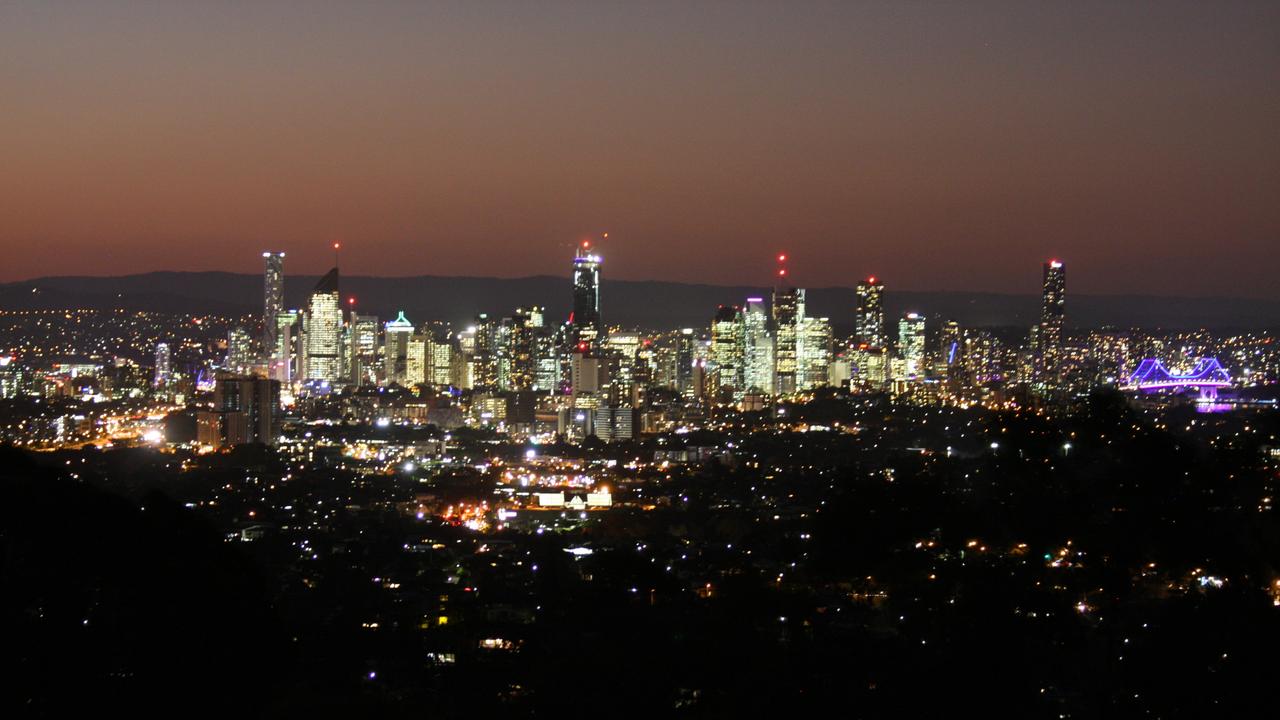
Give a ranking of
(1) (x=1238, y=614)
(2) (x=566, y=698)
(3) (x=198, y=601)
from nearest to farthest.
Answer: (3) (x=198, y=601) < (1) (x=1238, y=614) < (2) (x=566, y=698)

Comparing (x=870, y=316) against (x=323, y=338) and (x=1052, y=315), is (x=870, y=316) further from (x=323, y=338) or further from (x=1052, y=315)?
(x=323, y=338)

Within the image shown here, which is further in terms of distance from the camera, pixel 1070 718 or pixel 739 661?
pixel 739 661

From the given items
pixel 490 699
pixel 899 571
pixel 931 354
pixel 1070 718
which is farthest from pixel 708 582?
pixel 931 354

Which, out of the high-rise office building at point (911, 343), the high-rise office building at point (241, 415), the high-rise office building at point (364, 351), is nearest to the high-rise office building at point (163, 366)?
the high-rise office building at point (364, 351)

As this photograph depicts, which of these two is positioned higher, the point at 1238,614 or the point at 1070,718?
the point at 1238,614

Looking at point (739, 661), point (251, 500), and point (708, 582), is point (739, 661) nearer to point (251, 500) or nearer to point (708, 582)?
point (708, 582)

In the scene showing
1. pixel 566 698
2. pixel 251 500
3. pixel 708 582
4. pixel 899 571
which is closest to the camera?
pixel 566 698
